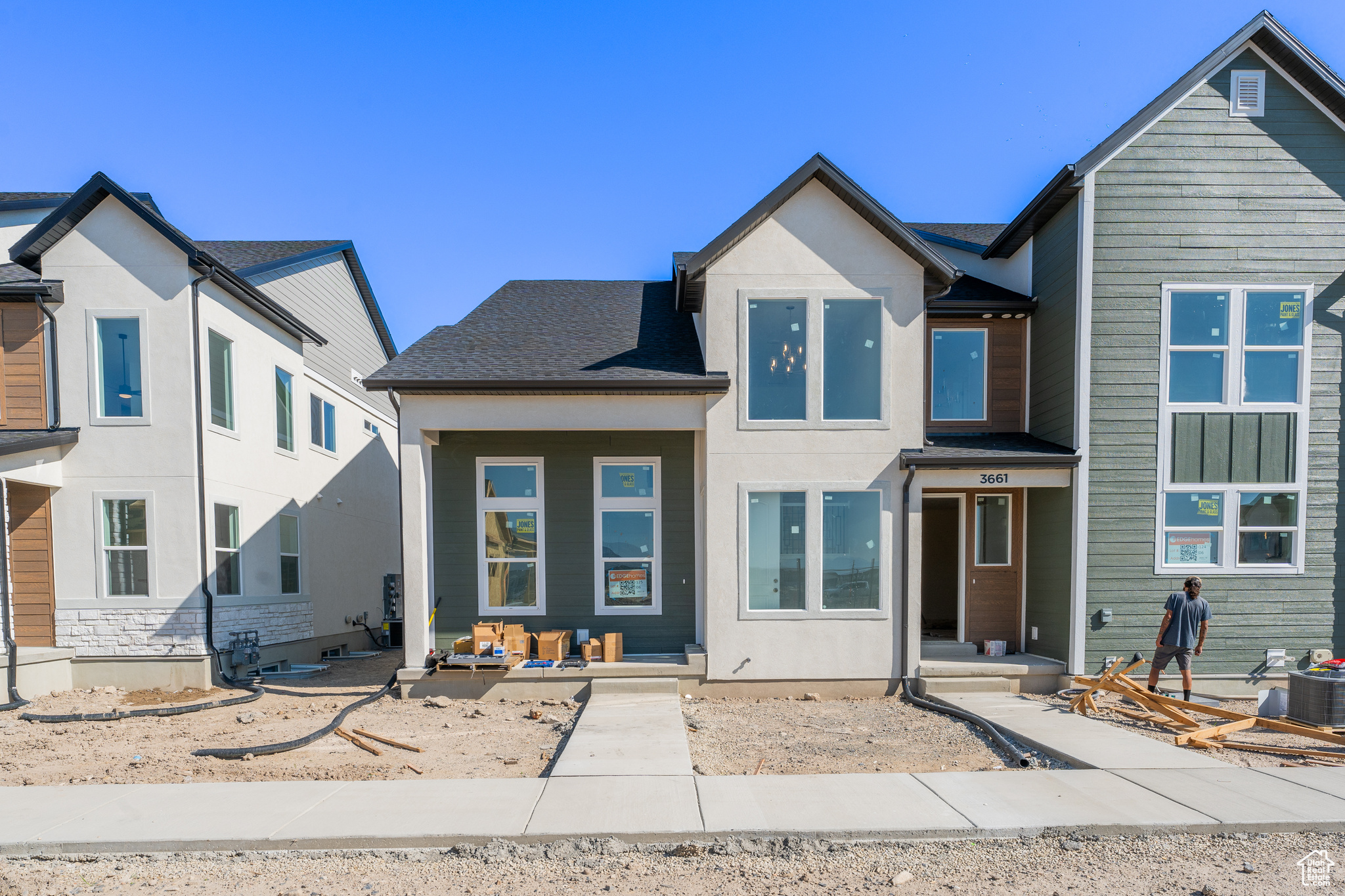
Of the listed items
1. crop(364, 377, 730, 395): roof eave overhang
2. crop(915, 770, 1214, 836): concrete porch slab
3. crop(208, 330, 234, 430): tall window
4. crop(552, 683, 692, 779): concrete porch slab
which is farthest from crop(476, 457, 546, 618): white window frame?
crop(915, 770, 1214, 836): concrete porch slab

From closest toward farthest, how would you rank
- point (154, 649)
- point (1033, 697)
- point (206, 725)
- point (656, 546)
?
point (206, 725) < point (1033, 697) < point (154, 649) < point (656, 546)

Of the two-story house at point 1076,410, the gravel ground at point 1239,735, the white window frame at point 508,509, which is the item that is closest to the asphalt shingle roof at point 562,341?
the two-story house at point 1076,410

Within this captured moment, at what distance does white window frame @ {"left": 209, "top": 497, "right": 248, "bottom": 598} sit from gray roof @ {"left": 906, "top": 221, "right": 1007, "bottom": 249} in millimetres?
13128

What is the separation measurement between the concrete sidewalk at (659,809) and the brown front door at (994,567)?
4.74 meters

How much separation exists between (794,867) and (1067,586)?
7.13 m

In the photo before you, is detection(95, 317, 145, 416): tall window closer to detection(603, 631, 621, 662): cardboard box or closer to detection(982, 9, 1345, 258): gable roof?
detection(603, 631, 621, 662): cardboard box

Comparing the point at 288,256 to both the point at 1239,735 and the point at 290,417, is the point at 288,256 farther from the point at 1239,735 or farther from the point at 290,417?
the point at 1239,735

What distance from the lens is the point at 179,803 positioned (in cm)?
574

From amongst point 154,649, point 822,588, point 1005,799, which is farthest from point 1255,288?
point 154,649

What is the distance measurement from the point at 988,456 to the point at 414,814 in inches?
319

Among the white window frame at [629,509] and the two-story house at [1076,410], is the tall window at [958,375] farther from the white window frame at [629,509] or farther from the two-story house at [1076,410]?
the white window frame at [629,509]

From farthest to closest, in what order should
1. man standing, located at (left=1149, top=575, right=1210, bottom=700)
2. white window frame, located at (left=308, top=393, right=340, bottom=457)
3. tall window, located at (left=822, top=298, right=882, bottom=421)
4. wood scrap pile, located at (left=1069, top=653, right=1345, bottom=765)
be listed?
white window frame, located at (left=308, top=393, right=340, bottom=457) → tall window, located at (left=822, top=298, right=882, bottom=421) → man standing, located at (left=1149, top=575, right=1210, bottom=700) → wood scrap pile, located at (left=1069, top=653, right=1345, bottom=765)

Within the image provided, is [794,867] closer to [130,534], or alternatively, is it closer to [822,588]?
[822,588]

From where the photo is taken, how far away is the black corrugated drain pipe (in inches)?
273
